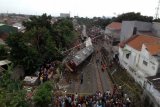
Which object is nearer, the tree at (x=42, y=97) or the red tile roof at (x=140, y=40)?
the tree at (x=42, y=97)

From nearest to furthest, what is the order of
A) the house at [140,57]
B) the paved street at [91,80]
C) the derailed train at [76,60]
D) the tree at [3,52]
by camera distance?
the paved street at [91,80], the house at [140,57], the tree at [3,52], the derailed train at [76,60]

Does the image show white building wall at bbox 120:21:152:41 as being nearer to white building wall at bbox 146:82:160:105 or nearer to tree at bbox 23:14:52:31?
tree at bbox 23:14:52:31

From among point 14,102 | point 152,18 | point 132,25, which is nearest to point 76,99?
point 14,102

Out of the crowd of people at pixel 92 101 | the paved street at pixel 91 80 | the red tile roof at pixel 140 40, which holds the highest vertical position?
the red tile roof at pixel 140 40

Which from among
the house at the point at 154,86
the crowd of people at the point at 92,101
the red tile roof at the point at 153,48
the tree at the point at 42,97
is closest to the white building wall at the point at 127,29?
the red tile roof at the point at 153,48

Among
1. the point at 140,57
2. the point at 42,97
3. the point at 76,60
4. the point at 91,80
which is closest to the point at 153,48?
the point at 140,57

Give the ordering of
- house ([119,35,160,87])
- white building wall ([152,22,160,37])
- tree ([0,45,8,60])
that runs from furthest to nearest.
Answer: white building wall ([152,22,160,37]), tree ([0,45,8,60]), house ([119,35,160,87])

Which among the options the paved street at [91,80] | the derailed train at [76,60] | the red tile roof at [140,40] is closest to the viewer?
the paved street at [91,80]

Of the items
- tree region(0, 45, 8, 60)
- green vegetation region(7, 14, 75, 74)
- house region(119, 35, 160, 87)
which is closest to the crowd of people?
house region(119, 35, 160, 87)

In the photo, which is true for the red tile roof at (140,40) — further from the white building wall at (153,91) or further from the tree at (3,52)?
the tree at (3,52)
